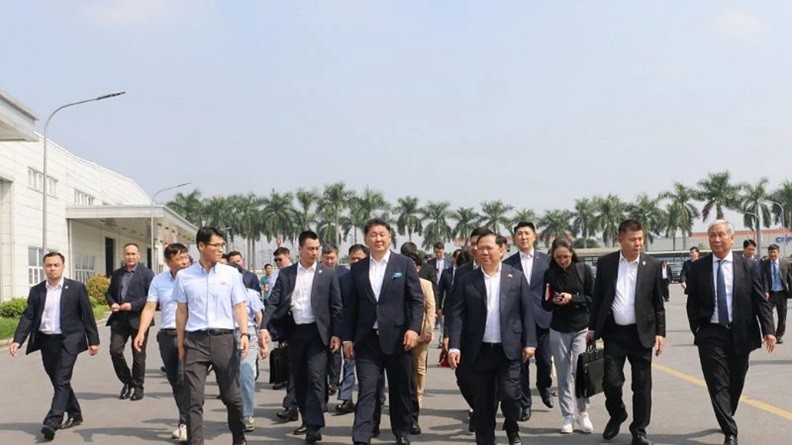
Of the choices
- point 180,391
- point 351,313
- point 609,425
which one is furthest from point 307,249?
point 609,425

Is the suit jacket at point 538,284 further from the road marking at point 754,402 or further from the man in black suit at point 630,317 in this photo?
the road marking at point 754,402

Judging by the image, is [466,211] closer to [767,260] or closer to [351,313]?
[767,260]

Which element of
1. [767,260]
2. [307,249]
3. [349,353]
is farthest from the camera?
[767,260]

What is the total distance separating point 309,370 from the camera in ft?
25.6

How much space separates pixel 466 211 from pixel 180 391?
80119mm

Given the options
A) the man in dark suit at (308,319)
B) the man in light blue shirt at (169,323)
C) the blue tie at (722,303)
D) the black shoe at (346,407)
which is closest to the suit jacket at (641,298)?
the blue tie at (722,303)

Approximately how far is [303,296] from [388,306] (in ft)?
3.79

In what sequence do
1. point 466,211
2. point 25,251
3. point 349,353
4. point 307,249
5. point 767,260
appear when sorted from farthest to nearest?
1. point 466,211
2. point 25,251
3. point 767,260
4. point 307,249
5. point 349,353

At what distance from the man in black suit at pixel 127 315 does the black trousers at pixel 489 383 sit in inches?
212

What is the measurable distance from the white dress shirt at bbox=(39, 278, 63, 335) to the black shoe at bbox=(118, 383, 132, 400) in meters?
2.58

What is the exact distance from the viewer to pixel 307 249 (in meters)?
8.22

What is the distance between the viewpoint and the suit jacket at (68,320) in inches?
336

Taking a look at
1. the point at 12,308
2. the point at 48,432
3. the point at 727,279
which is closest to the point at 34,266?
the point at 12,308

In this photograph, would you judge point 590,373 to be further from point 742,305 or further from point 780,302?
point 780,302
